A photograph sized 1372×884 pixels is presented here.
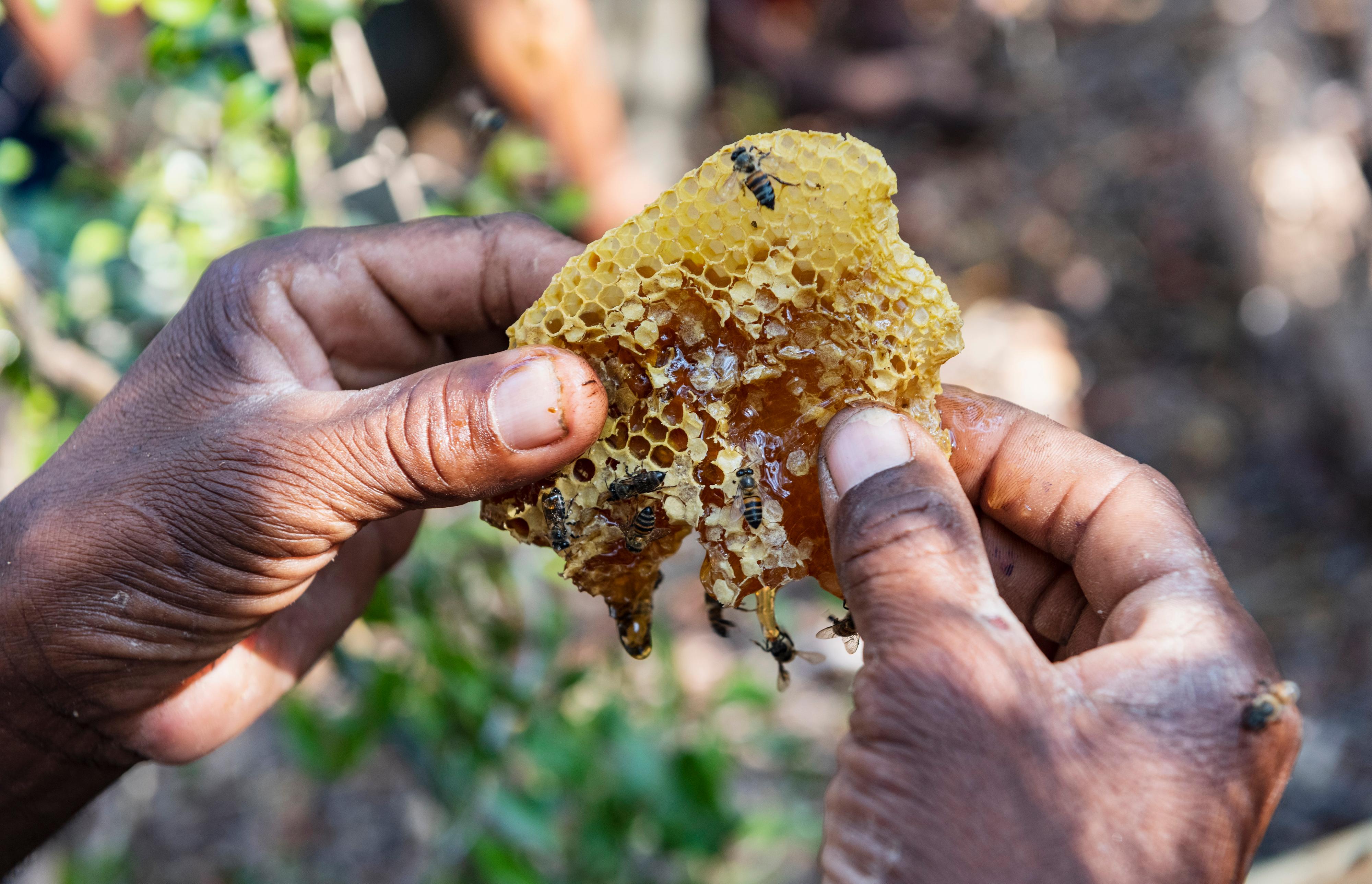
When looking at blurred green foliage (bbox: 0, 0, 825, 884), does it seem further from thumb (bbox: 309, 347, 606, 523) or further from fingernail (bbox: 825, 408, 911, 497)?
fingernail (bbox: 825, 408, 911, 497)

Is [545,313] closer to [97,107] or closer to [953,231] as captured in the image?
[97,107]

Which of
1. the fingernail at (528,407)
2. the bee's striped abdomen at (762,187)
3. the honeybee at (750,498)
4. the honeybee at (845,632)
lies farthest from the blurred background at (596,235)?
the bee's striped abdomen at (762,187)

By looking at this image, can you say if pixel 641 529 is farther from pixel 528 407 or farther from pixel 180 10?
pixel 180 10

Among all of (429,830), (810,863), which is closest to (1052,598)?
(810,863)

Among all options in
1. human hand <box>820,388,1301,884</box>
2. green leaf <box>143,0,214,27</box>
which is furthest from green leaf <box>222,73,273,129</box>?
human hand <box>820,388,1301,884</box>

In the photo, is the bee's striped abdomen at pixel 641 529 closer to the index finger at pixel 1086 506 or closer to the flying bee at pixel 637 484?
the flying bee at pixel 637 484

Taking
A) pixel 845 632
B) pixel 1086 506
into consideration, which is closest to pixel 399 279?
pixel 845 632

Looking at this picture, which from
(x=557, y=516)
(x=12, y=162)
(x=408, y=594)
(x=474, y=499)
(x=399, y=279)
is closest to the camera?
(x=474, y=499)

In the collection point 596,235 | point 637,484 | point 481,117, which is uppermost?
point 596,235
